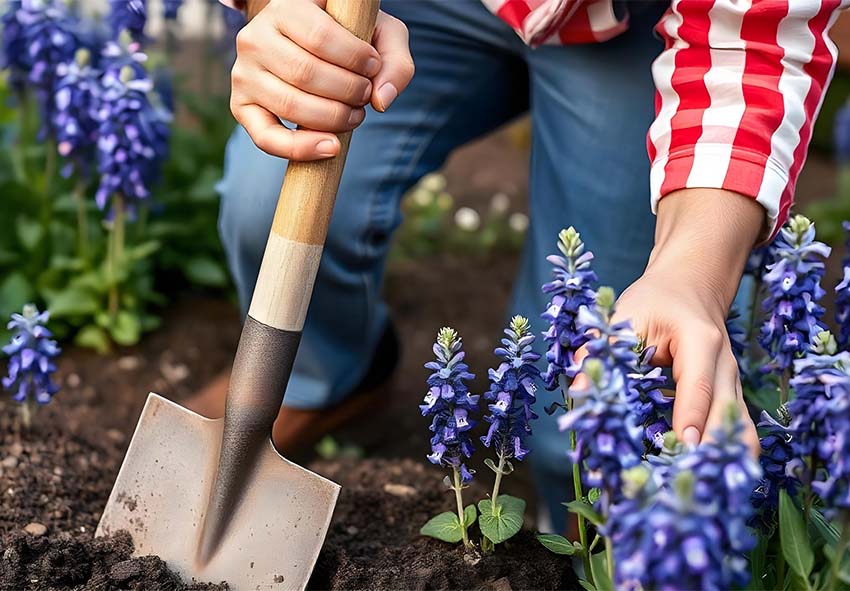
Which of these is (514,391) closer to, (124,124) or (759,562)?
(759,562)

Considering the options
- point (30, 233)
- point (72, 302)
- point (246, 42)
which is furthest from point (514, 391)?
point (30, 233)

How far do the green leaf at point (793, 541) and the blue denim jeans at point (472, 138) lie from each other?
95cm

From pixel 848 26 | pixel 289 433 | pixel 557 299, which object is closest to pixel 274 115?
pixel 557 299

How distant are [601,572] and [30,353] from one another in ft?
3.27

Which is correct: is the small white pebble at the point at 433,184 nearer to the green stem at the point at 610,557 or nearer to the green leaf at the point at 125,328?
the green leaf at the point at 125,328

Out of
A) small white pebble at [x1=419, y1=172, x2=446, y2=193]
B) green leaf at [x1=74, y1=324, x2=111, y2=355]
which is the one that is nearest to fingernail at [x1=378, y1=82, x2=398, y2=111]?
green leaf at [x1=74, y1=324, x2=111, y2=355]

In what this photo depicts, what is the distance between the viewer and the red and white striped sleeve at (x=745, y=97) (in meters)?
1.38

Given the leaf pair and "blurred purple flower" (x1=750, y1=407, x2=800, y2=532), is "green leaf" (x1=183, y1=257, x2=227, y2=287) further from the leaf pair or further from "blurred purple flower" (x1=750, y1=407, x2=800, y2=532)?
"blurred purple flower" (x1=750, y1=407, x2=800, y2=532)

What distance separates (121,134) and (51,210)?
1.79 feet

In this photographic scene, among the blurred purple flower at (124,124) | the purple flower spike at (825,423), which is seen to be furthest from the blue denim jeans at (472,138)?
the purple flower spike at (825,423)

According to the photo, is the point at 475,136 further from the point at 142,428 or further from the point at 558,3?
the point at 142,428

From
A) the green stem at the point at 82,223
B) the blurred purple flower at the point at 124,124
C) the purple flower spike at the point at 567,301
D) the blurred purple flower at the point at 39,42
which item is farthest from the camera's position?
the green stem at the point at 82,223

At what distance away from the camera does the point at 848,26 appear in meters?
3.47

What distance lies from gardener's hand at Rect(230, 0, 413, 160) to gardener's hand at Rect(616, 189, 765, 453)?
45cm
